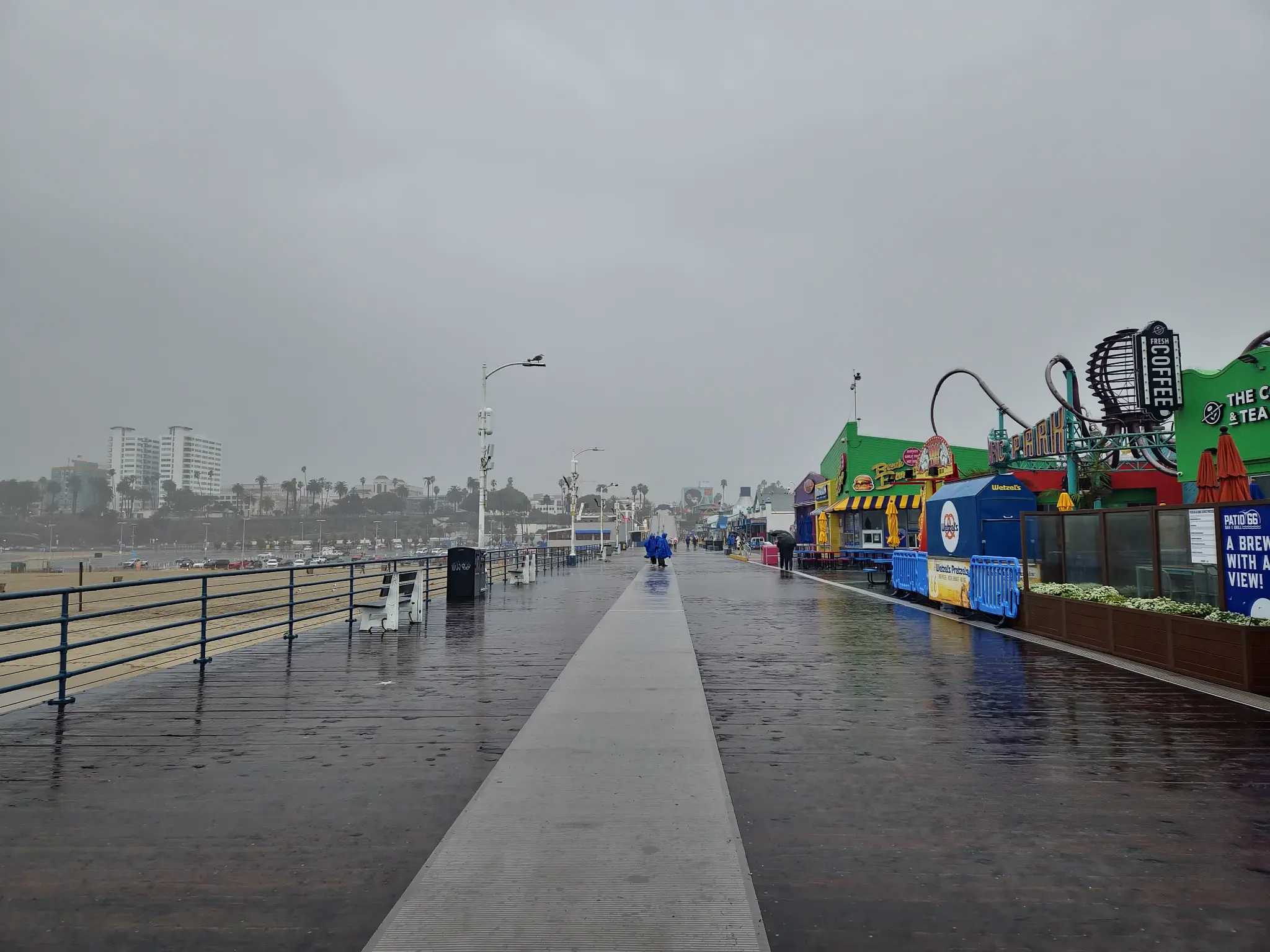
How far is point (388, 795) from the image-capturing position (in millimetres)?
4871

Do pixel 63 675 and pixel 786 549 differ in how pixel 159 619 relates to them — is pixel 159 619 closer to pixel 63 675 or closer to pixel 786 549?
pixel 786 549

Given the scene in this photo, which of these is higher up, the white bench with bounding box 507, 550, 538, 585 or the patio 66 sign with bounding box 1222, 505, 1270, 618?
the patio 66 sign with bounding box 1222, 505, 1270, 618

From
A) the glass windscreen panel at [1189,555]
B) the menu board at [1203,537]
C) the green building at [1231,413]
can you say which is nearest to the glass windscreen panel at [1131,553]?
the glass windscreen panel at [1189,555]

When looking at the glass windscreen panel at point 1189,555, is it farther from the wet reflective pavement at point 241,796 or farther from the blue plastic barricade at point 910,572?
the wet reflective pavement at point 241,796

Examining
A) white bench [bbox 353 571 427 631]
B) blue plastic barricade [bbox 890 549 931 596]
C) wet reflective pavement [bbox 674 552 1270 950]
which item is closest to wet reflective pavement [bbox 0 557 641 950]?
wet reflective pavement [bbox 674 552 1270 950]

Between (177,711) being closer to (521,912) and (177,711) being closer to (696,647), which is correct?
(521,912)

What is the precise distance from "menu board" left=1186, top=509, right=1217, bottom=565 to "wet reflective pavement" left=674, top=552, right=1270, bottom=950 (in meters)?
1.89

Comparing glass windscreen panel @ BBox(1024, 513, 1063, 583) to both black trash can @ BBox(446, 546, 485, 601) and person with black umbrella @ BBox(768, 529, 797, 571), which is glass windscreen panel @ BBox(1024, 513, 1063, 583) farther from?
person with black umbrella @ BBox(768, 529, 797, 571)

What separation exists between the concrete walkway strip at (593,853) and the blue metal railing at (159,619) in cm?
295

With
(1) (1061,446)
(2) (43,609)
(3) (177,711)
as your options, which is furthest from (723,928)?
(2) (43,609)

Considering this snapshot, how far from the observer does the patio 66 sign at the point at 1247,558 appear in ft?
26.8

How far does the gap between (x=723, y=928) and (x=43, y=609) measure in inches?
2491

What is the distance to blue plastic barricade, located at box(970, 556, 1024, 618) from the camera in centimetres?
1306

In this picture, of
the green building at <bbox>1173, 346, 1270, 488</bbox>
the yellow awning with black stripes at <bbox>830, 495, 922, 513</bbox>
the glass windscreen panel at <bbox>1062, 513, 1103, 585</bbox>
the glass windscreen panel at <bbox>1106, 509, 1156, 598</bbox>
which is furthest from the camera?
the yellow awning with black stripes at <bbox>830, 495, 922, 513</bbox>
